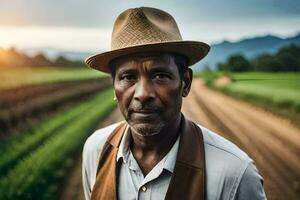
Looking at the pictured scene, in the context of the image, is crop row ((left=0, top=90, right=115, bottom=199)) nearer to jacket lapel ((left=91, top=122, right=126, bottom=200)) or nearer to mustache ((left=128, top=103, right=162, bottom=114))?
jacket lapel ((left=91, top=122, right=126, bottom=200))

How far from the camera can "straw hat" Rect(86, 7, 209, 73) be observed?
1.61m

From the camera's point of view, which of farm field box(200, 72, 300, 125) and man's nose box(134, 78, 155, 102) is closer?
man's nose box(134, 78, 155, 102)

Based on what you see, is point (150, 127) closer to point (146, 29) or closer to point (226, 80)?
point (146, 29)

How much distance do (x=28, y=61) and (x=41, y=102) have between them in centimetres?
34

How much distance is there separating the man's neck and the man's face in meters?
0.04

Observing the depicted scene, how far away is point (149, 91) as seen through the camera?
5.28 ft

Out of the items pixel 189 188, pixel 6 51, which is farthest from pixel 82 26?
pixel 189 188

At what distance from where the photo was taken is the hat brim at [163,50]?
1.59m

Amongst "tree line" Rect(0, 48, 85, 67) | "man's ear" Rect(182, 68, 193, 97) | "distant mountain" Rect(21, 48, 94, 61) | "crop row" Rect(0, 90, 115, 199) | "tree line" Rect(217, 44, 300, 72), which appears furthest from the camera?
"distant mountain" Rect(21, 48, 94, 61)

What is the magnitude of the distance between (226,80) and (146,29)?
5.74ft

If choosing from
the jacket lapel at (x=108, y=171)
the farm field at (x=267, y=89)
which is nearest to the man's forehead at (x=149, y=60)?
the jacket lapel at (x=108, y=171)

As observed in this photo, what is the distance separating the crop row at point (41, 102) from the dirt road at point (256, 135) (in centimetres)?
55

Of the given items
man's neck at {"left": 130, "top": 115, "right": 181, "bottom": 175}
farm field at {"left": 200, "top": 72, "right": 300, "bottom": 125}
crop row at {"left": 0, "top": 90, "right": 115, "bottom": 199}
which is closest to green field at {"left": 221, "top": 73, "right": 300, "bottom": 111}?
farm field at {"left": 200, "top": 72, "right": 300, "bottom": 125}

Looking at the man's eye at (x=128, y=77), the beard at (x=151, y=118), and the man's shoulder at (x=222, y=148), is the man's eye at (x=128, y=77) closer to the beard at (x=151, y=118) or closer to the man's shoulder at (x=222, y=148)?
the beard at (x=151, y=118)
